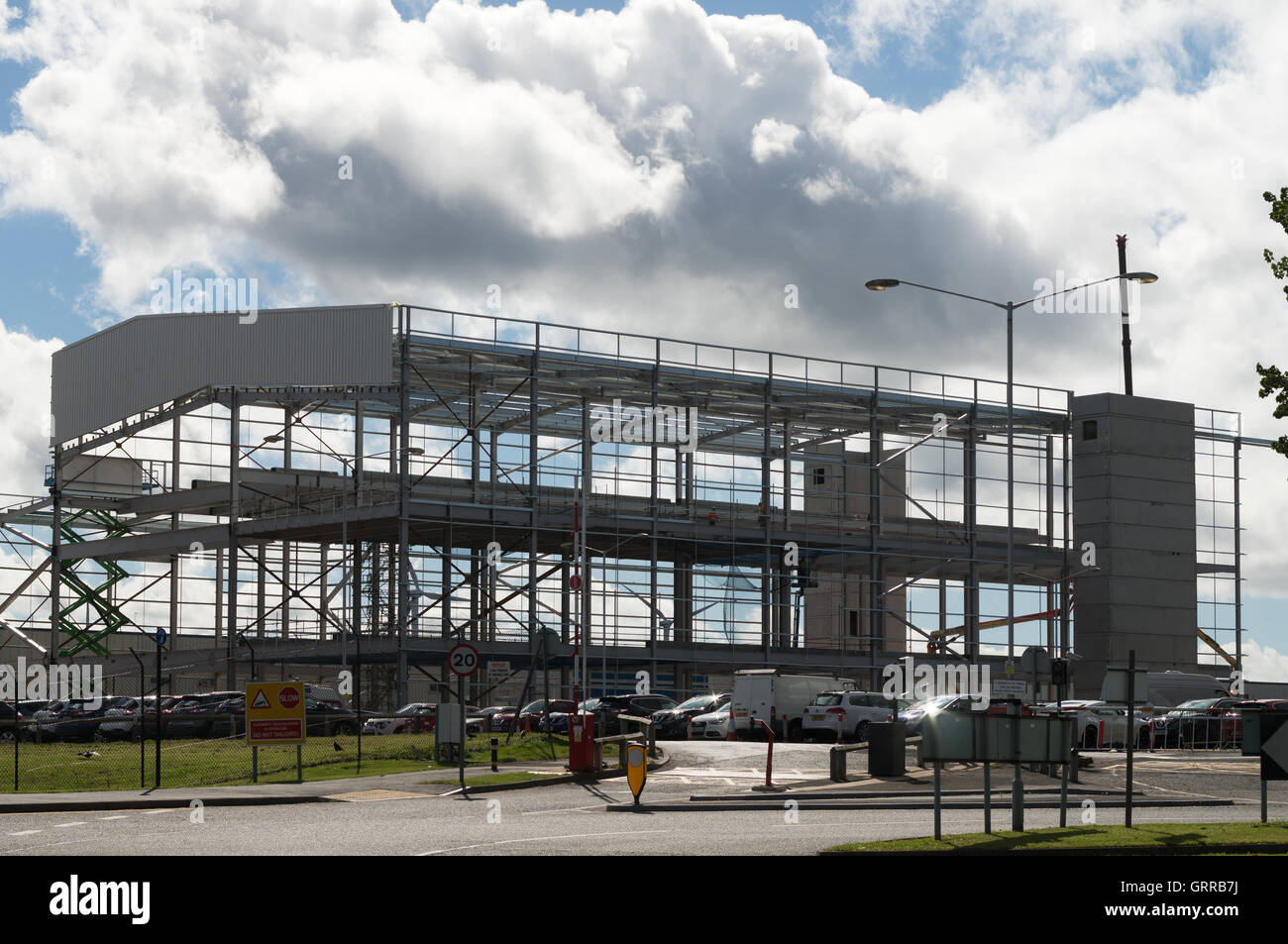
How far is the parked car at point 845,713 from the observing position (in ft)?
143

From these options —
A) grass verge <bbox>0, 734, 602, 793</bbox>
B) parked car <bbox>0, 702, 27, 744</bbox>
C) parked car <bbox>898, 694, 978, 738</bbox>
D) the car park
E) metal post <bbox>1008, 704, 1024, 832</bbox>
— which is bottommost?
parked car <bbox>0, 702, 27, 744</bbox>

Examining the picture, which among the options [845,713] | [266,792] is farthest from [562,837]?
[845,713]

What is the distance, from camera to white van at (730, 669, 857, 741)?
4541 centimetres

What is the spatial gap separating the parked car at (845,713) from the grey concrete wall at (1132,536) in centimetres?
3268

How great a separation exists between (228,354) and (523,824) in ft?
142

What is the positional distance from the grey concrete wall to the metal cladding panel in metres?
33.6

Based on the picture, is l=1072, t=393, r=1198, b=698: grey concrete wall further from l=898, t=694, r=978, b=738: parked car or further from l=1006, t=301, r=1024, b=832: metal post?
l=898, t=694, r=978, b=738: parked car

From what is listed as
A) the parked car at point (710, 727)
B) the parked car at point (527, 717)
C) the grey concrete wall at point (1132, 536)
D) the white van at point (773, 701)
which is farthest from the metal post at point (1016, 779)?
the grey concrete wall at point (1132, 536)

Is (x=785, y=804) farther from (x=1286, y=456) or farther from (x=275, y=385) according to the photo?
(x=275, y=385)

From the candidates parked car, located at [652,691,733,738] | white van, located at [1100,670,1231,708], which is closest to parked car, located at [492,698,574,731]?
parked car, located at [652,691,733,738]

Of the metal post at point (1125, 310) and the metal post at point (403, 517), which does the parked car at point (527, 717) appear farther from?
the metal post at point (1125, 310)
